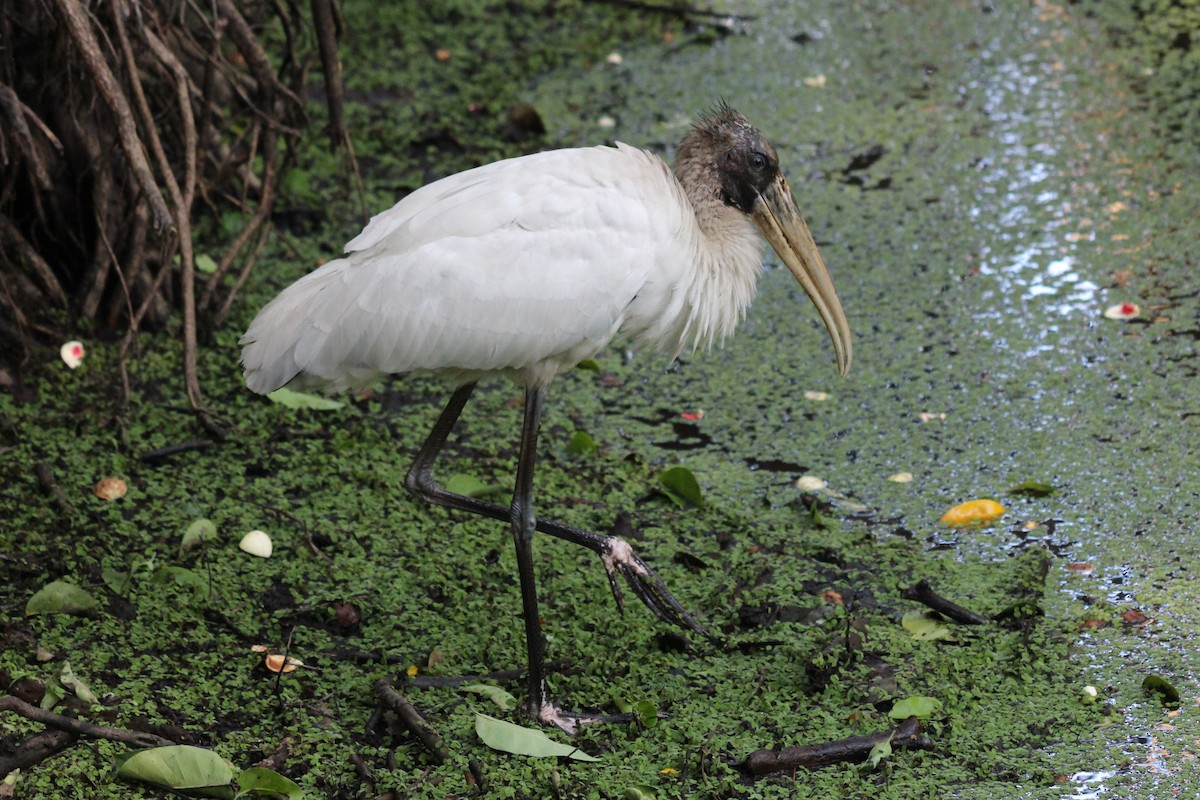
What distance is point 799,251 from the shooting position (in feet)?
12.2

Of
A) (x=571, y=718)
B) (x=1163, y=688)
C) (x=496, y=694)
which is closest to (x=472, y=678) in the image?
(x=496, y=694)

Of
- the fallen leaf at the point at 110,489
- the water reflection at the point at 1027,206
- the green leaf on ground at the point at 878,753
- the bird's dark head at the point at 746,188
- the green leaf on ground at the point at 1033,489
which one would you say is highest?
the bird's dark head at the point at 746,188

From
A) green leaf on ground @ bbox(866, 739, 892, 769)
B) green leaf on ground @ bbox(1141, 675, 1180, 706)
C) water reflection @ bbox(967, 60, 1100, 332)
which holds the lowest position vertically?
green leaf on ground @ bbox(866, 739, 892, 769)

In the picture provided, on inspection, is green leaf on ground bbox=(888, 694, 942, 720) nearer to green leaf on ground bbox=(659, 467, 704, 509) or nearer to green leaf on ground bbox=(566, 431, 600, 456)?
green leaf on ground bbox=(659, 467, 704, 509)

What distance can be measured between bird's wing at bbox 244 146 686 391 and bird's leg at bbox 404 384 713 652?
0.28 m

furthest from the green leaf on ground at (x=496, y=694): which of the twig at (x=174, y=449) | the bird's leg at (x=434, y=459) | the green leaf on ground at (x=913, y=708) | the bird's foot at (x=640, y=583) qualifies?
the twig at (x=174, y=449)

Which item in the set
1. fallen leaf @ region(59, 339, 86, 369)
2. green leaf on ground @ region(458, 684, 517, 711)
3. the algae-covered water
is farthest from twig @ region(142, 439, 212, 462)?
green leaf on ground @ region(458, 684, 517, 711)

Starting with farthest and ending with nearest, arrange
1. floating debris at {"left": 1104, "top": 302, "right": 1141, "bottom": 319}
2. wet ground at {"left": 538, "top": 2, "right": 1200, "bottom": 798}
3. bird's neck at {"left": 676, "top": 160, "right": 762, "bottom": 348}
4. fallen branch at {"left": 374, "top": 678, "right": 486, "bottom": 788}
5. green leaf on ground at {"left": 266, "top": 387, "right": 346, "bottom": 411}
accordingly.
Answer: floating debris at {"left": 1104, "top": 302, "right": 1141, "bottom": 319}, green leaf on ground at {"left": 266, "top": 387, "right": 346, "bottom": 411}, wet ground at {"left": 538, "top": 2, "right": 1200, "bottom": 798}, bird's neck at {"left": 676, "top": 160, "right": 762, "bottom": 348}, fallen branch at {"left": 374, "top": 678, "right": 486, "bottom": 788}

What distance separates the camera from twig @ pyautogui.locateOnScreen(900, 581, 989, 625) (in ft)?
11.3

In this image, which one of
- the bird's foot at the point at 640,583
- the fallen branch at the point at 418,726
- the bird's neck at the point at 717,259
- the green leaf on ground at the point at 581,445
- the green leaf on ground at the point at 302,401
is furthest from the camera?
the green leaf on ground at the point at 302,401

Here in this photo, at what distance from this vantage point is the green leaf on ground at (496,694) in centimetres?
324

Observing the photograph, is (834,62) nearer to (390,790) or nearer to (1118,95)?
(1118,95)

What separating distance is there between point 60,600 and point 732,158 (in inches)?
77.9

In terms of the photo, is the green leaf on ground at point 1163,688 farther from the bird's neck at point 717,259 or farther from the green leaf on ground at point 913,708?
the bird's neck at point 717,259
